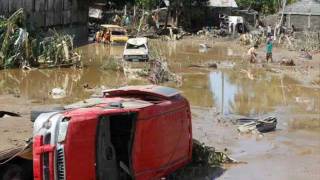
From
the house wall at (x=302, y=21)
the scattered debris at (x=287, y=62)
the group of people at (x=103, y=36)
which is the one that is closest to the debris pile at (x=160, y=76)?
the scattered debris at (x=287, y=62)

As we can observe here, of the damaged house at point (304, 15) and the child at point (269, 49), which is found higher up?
the damaged house at point (304, 15)

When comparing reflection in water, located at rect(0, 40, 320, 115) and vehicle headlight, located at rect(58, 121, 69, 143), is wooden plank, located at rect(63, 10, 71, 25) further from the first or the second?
vehicle headlight, located at rect(58, 121, 69, 143)

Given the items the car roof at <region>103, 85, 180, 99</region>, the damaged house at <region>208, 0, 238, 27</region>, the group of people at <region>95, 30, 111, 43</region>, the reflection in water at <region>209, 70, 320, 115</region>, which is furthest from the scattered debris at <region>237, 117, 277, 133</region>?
the damaged house at <region>208, 0, 238, 27</region>

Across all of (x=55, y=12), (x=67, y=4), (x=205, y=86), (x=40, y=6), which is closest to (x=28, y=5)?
(x=40, y=6)

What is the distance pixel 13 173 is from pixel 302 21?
152 ft

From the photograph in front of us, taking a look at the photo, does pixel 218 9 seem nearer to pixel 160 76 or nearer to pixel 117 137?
pixel 160 76

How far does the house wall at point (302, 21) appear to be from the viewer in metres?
51.6

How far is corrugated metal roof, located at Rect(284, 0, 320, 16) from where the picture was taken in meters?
51.7

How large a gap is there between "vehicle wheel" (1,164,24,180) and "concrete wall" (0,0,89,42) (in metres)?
22.7

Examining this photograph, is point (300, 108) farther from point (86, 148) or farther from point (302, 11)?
point (302, 11)

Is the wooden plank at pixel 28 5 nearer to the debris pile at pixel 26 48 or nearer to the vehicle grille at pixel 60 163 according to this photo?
the debris pile at pixel 26 48

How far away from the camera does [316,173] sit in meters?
12.7

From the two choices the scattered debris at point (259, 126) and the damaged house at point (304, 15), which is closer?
the scattered debris at point (259, 126)

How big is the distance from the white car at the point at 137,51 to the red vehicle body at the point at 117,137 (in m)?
21.0
